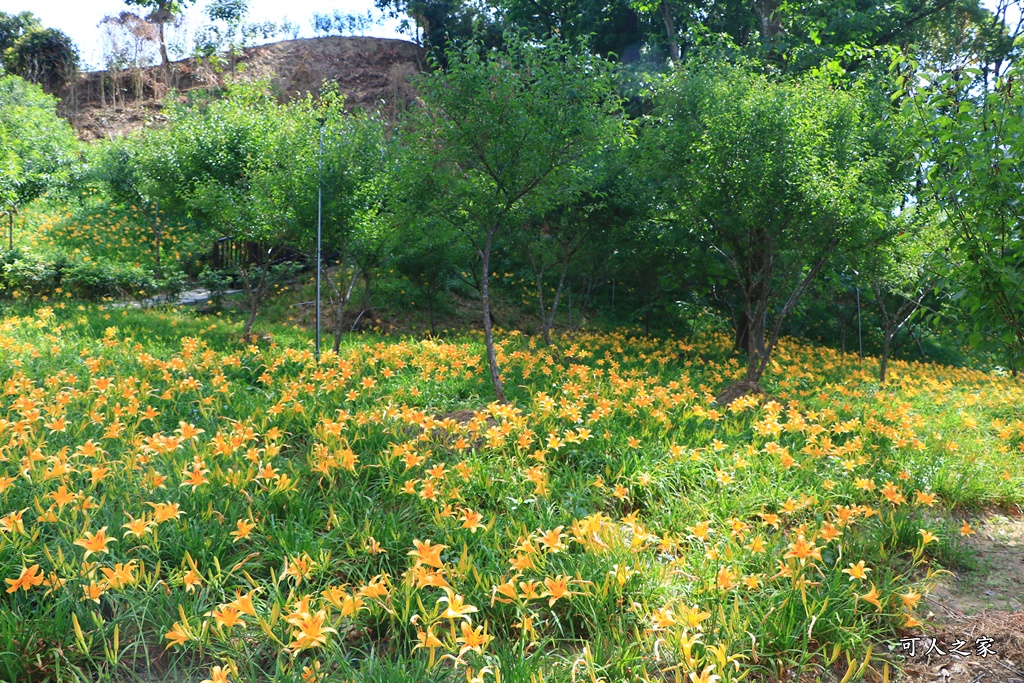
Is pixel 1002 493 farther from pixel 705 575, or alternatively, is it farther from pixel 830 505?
pixel 705 575

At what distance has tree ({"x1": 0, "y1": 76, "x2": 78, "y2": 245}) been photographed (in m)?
10.4

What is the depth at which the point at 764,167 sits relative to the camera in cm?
734

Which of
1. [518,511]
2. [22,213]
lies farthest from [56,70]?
[518,511]

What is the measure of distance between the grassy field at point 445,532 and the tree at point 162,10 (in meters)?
34.0

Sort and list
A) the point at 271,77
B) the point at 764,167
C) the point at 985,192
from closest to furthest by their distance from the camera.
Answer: the point at 985,192
the point at 764,167
the point at 271,77

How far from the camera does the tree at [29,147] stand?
34.3 feet

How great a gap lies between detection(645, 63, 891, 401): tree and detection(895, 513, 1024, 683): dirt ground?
414cm

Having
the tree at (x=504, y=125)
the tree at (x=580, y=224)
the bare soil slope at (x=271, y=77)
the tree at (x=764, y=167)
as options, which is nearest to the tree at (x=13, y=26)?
the bare soil slope at (x=271, y=77)

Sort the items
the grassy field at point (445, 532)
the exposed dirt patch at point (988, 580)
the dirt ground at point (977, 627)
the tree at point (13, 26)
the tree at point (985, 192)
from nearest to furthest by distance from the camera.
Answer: the grassy field at point (445, 532)
the dirt ground at point (977, 627)
the tree at point (985, 192)
the exposed dirt patch at point (988, 580)
the tree at point (13, 26)

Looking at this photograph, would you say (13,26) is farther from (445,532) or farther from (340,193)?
(445,532)

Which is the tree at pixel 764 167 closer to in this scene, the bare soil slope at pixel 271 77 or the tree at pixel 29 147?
the tree at pixel 29 147

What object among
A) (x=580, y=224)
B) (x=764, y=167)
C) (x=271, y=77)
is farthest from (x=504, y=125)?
(x=271, y=77)

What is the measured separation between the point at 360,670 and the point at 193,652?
78 centimetres

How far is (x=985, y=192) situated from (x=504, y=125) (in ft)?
13.9
